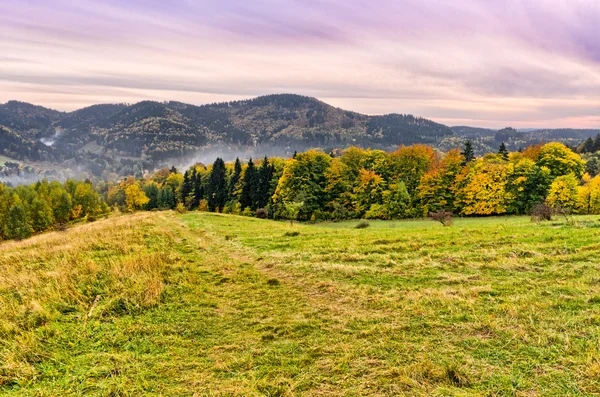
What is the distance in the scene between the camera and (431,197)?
67125 mm

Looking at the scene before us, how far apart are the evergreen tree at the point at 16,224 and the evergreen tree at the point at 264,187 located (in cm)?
5286

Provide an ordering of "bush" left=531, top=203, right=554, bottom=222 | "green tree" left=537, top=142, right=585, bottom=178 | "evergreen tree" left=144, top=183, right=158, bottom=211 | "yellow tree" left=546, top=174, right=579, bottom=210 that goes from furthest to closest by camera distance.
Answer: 1. "evergreen tree" left=144, top=183, right=158, bottom=211
2. "green tree" left=537, top=142, right=585, bottom=178
3. "yellow tree" left=546, top=174, right=579, bottom=210
4. "bush" left=531, top=203, right=554, bottom=222

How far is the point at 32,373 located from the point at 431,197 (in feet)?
230

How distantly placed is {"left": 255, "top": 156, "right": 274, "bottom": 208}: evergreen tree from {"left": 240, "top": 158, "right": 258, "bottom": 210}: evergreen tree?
1429 millimetres

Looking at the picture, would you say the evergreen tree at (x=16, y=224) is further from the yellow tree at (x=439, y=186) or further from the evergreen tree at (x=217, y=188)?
the yellow tree at (x=439, y=186)

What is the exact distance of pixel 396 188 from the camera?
222 feet

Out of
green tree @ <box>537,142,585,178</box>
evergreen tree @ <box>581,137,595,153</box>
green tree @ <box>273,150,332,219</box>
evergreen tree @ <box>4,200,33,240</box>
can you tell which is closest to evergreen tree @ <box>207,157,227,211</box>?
green tree @ <box>273,150,332,219</box>

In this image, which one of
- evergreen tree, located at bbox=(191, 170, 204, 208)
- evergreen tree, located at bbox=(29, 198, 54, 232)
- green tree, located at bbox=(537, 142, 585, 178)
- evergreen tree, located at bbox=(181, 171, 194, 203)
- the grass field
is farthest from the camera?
evergreen tree, located at bbox=(181, 171, 194, 203)

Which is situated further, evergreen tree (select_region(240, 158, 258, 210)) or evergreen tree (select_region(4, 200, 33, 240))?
evergreen tree (select_region(240, 158, 258, 210))

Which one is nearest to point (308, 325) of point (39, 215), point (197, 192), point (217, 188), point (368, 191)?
point (368, 191)

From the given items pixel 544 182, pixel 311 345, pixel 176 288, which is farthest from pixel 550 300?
pixel 544 182

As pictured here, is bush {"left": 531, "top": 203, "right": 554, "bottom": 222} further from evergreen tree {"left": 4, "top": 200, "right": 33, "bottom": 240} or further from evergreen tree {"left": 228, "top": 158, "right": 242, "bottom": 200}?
evergreen tree {"left": 4, "top": 200, "right": 33, "bottom": 240}

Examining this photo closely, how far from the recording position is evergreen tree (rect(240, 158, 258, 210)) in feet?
272

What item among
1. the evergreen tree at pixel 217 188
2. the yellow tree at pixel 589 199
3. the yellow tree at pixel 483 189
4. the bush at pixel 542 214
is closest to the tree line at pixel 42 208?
the evergreen tree at pixel 217 188
